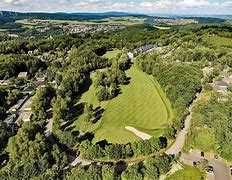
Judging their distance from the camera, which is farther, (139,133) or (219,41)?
(219,41)

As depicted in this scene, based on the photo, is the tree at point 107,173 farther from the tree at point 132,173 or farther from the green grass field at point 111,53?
the green grass field at point 111,53

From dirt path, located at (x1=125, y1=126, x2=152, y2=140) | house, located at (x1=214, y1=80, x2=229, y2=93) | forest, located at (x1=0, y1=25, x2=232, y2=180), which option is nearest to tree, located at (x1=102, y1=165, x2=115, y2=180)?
forest, located at (x1=0, y1=25, x2=232, y2=180)

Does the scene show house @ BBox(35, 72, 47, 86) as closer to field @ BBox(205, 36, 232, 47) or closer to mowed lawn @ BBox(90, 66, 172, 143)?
mowed lawn @ BBox(90, 66, 172, 143)

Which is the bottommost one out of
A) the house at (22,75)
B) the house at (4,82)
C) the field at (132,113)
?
the house at (22,75)

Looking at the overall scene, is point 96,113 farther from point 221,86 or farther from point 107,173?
point 107,173

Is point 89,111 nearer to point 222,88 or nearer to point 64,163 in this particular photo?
point 64,163

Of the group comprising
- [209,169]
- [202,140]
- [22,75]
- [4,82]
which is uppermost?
[209,169]

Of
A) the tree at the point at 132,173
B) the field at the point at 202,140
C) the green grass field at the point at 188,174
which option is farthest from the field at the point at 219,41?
the tree at the point at 132,173

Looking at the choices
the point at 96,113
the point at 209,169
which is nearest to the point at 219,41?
the point at 96,113

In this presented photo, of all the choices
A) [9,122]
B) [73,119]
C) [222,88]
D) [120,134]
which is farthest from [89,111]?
[222,88]
